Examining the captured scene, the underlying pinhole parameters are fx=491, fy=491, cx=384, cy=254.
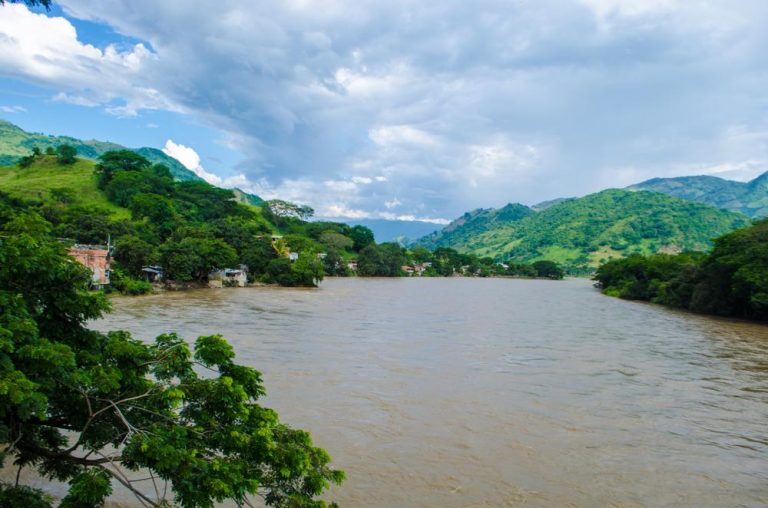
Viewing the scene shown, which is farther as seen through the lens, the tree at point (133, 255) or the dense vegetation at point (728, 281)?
the tree at point (133, 255)

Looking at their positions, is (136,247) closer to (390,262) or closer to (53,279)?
(53,279)

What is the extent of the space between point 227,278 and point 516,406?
2004 inches

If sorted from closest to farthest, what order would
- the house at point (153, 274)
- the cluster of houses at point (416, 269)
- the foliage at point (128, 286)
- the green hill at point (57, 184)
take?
1. the foliage at point (128, 286)
2. the house at point (153, 274)
3. the green hill at point (57, 184)
4. the cluster of houses at point (416, 269)

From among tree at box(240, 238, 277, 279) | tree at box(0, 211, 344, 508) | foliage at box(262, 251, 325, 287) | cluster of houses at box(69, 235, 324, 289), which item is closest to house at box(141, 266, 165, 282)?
cluster of houses at box(69, 235, 324, 289)

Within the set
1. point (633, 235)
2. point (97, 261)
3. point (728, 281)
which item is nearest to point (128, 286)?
point (97, 261)

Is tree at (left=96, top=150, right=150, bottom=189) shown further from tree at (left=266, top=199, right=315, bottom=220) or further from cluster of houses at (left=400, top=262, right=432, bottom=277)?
cluster of houses at (left=400, top=262, right=432, bottom=277)

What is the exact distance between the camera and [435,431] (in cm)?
1258

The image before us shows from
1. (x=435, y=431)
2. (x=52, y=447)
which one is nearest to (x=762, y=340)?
(x=435, y=431)

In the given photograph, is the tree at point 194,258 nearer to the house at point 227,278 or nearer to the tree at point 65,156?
the house at point 227,278

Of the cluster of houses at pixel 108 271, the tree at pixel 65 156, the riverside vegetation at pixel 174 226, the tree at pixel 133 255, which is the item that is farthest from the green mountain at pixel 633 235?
the tree at pixel 65 156

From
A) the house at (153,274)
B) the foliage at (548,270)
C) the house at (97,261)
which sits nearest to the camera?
the house at (97,261)

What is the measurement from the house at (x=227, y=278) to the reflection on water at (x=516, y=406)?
25375 millimetres

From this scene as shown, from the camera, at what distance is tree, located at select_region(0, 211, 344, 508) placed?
470cm

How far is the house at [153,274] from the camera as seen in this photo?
50.3 m
